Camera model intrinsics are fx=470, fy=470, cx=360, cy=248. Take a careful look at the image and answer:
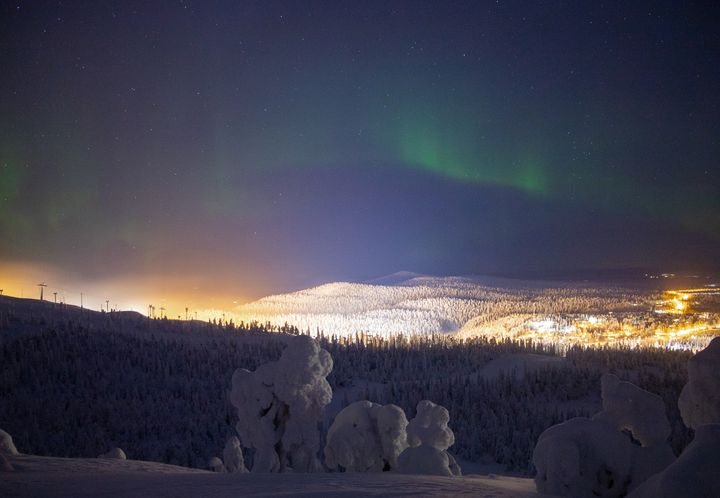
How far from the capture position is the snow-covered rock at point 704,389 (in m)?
13.9

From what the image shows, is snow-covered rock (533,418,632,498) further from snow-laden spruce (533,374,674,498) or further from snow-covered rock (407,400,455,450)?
snow-covered rock (407,400,455,450)

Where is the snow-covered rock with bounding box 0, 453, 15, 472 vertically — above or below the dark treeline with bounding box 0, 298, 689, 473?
above

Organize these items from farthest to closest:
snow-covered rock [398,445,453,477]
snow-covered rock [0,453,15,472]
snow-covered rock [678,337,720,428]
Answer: snow-covered rock [398,445,453,477] → snow-covered rock [678,337,720,428] → snow-covered rock [0,453,15,472]

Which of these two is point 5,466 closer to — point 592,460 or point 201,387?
point 592,460

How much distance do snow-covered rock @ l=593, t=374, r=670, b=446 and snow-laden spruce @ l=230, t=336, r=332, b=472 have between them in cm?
1191

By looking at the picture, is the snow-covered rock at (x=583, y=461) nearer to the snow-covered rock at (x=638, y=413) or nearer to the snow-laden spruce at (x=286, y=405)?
the snow-covered rock at (x=638, y=413)

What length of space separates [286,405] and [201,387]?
147 feet

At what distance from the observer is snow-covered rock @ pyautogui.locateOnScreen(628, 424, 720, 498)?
6961 mm

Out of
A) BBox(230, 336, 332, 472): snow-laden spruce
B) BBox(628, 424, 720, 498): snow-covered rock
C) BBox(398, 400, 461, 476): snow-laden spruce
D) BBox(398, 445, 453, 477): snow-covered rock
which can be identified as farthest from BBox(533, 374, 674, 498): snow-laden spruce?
BBox(230, 336, 332, 472): snow-laden spruce

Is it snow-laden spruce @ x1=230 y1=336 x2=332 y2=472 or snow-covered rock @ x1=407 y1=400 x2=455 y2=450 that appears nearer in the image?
snow-covered rock @ x1=407 y1=400 x2=455 y2=450

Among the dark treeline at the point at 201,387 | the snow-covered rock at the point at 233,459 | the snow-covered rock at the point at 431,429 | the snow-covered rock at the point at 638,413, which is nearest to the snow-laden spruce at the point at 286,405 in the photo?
the snow-covered rock at the point at 431,429

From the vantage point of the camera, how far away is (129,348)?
74.6 m

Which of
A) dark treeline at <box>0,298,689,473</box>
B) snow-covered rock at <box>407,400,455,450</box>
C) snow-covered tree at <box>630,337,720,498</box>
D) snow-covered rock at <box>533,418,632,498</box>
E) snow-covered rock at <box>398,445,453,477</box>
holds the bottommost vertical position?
dark treeline at <box>0,298,689,473</box>

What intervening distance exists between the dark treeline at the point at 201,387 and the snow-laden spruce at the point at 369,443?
22.8 m
